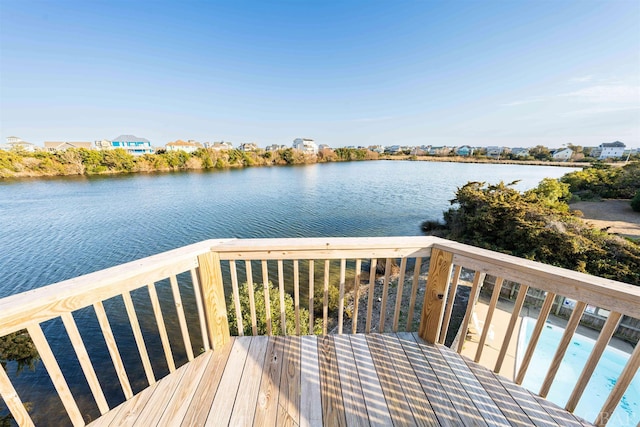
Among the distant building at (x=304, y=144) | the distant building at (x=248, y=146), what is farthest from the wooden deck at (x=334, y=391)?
the distant building at (x=248, y=146)

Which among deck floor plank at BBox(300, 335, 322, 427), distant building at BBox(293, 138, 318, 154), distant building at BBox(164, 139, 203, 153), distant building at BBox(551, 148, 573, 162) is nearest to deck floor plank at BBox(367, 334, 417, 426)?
Answer: deck floor plank at BBox(300, 335, 322, 427)

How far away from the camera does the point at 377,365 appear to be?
1634 mm

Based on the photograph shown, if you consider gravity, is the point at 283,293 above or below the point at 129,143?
below

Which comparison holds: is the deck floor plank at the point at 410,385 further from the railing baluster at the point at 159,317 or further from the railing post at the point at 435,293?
the railing baluster at the point at 159,317

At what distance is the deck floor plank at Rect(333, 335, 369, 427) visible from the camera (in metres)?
1.30

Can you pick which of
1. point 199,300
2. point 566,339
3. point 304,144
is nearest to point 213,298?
point 199,300

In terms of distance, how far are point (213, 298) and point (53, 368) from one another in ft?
2.50

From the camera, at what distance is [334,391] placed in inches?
57.1

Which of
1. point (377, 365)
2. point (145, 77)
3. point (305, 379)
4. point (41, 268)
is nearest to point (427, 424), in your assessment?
point (377, 365)

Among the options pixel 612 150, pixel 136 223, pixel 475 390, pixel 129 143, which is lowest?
pixel 136 223

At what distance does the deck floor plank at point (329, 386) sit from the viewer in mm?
1292

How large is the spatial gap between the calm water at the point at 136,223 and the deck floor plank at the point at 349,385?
579cm

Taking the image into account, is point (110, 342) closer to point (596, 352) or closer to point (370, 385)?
point (370, 385)

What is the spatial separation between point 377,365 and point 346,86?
2163cm
